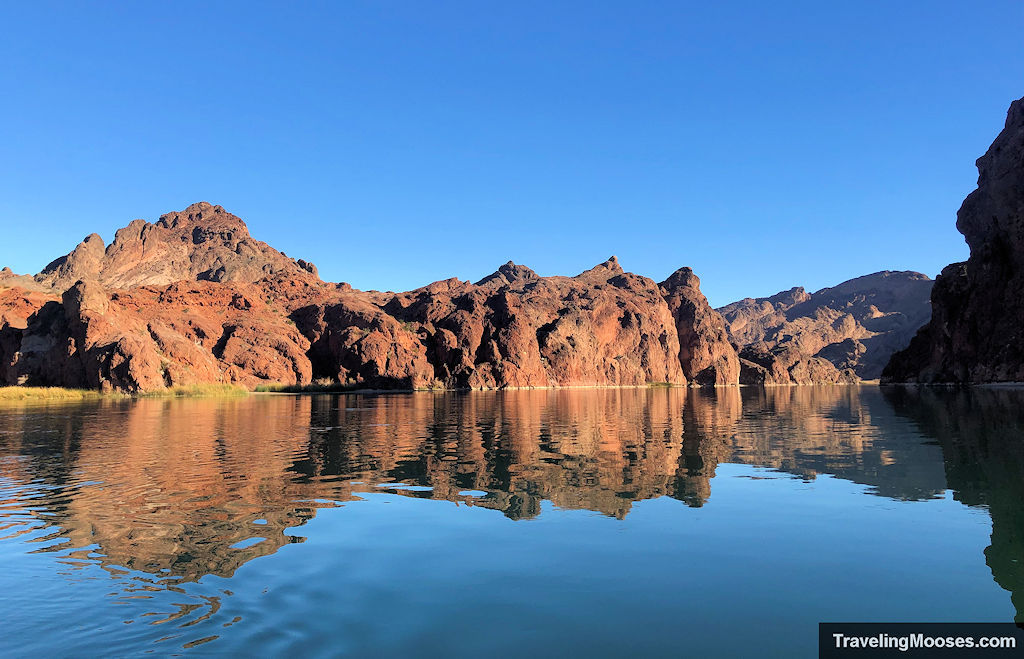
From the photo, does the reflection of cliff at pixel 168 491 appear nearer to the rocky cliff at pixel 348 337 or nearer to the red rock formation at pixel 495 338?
the rocky cliff at pixel 348 337

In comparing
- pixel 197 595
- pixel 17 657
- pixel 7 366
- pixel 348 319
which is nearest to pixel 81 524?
pixel 197 595

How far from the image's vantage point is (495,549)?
30.1ft

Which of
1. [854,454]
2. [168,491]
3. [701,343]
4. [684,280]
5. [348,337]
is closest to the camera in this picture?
[168,491]

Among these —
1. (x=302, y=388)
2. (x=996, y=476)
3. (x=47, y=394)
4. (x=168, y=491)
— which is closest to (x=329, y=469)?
(x=168, y=491)

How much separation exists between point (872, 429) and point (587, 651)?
90.8ft

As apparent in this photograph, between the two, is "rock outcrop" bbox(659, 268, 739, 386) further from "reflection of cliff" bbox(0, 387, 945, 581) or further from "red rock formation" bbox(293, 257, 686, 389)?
"reflection of cliff" bbox(0, 387, 945, 581)

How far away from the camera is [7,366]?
69.6 m

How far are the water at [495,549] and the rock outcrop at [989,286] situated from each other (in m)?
88.4

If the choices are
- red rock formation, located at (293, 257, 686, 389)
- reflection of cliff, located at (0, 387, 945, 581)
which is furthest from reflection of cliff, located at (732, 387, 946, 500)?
red rock formation, located at (293, 257, 686, 389)

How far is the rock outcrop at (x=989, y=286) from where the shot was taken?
87.4 m

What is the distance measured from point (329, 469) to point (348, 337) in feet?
267

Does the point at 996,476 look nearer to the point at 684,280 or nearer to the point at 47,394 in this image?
the point at 47,394

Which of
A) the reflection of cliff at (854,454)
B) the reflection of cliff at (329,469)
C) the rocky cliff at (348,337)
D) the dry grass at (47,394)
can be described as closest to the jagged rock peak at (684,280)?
the rocky cliff at (348,337)

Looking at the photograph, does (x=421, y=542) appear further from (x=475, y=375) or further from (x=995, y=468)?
(x=475, y=375)
